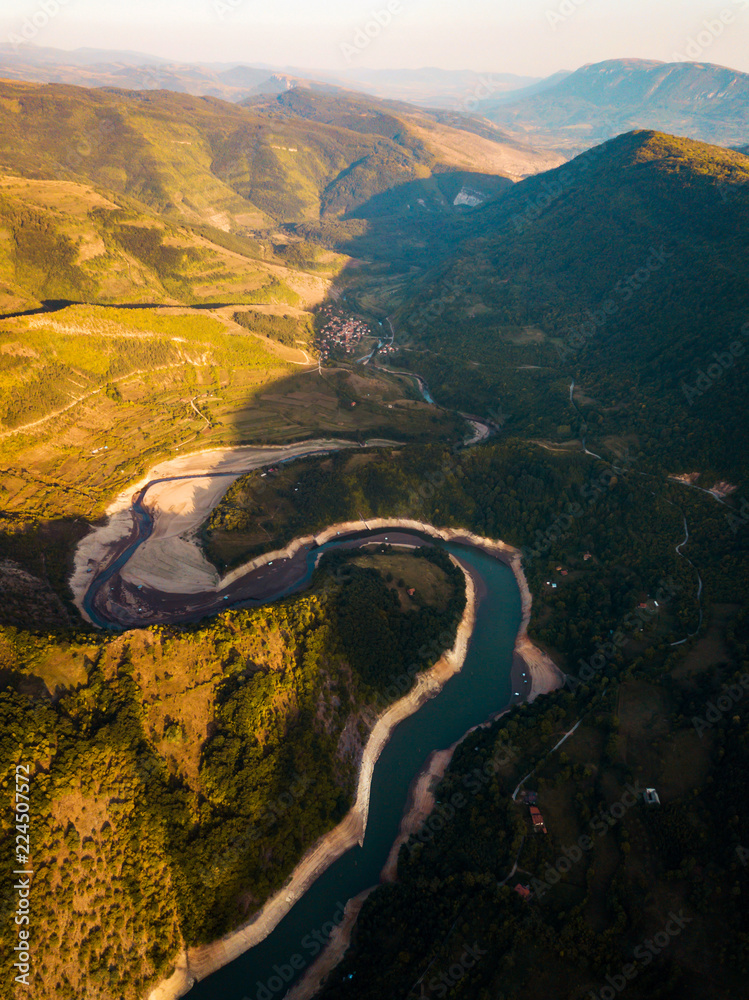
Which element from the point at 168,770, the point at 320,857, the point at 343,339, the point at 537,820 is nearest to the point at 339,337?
the point at 343,339

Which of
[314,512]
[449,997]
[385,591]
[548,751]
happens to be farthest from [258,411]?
[449,997]

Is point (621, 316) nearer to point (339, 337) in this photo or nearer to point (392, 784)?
point (339, 337)

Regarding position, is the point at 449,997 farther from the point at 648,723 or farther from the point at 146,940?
the point at 648,723

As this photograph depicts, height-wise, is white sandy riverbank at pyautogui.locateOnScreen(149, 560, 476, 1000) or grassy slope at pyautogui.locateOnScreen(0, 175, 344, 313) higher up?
grassy slope at pyautogui.locateOnScreen(0, 175, 344, 313)

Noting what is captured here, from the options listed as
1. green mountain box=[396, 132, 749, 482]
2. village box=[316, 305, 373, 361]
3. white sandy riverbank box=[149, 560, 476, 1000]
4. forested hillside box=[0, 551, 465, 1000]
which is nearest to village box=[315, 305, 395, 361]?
village box=[316, 305, 373, 361]

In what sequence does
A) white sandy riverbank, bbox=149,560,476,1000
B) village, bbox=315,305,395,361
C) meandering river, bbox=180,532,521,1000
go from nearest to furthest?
white sandy riverbank, bbox=149,560,476,1000, meandering river, bbox=180,532,521,1000, village, bbox=315,305,395,361

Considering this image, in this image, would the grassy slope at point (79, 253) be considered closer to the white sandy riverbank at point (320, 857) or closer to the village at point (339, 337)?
the village at point (339, 337)

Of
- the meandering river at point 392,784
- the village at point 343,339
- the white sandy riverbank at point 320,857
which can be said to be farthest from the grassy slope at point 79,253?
the white sandy riverbank at point 320,857

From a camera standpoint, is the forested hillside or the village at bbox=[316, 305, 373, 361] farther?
the village at bbox=[316, 305, 373, 361]

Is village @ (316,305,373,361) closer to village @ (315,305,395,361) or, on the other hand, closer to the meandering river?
village @ (315,305,395,361)
